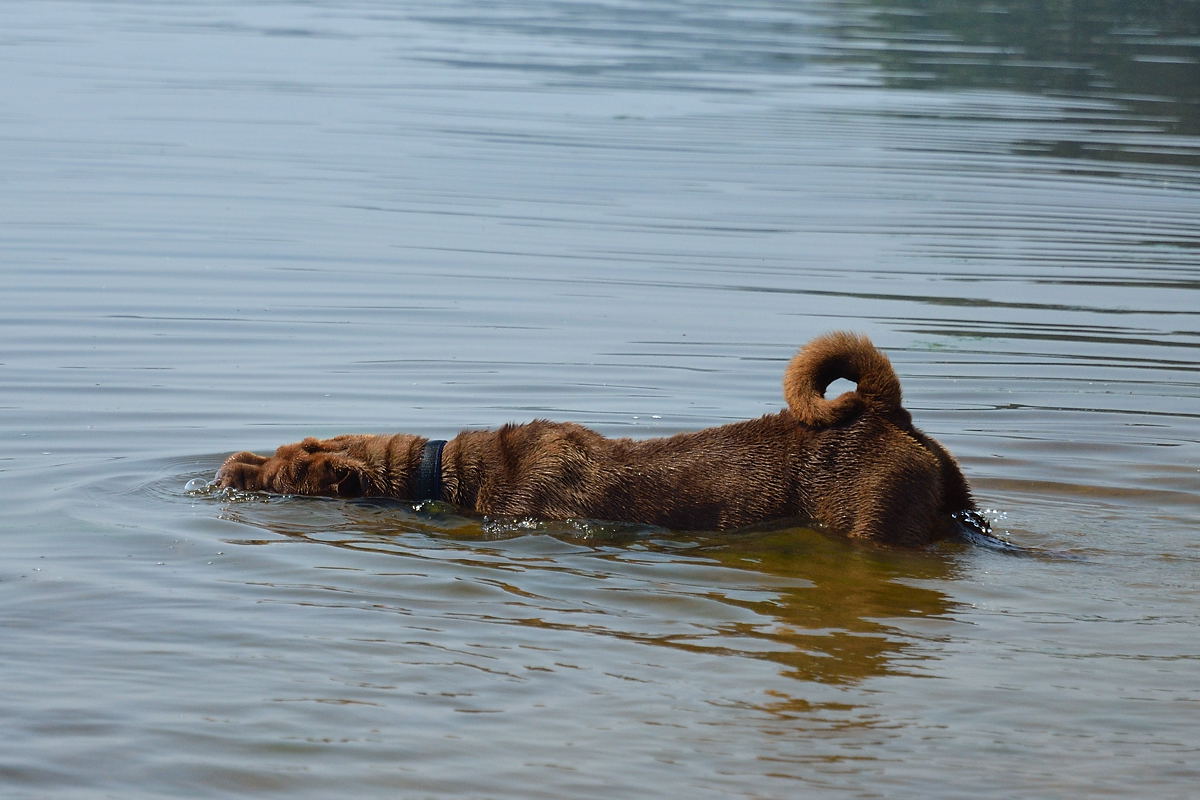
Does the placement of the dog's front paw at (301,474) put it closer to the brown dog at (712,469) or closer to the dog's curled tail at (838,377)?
the brown dog at (712,469)

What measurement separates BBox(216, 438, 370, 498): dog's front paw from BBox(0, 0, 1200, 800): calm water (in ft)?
0.42

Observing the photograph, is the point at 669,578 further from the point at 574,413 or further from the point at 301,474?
the point at 574,413

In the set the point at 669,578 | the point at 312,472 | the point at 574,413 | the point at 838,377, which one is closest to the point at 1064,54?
the point at 574,413

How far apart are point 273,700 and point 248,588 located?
1.35 meters

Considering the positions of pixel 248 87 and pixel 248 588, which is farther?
pixel 248 87

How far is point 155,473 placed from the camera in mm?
8906

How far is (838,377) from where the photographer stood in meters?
7.47

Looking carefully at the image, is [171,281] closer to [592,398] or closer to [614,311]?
[614,311]

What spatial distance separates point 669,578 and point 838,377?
125cm

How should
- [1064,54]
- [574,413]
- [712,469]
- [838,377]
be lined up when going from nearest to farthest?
1. [838,377]
2. [712,469]
3. [574,413]
4. [1064,54]

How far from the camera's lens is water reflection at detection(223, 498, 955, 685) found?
6.52 meters

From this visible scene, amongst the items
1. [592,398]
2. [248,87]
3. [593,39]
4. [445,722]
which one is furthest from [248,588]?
[593,39]

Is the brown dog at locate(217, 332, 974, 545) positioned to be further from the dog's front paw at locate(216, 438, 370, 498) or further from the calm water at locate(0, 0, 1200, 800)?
the calm water at locate(0, 0, 1200, 800)

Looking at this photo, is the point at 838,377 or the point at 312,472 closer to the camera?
the point at 838,377
